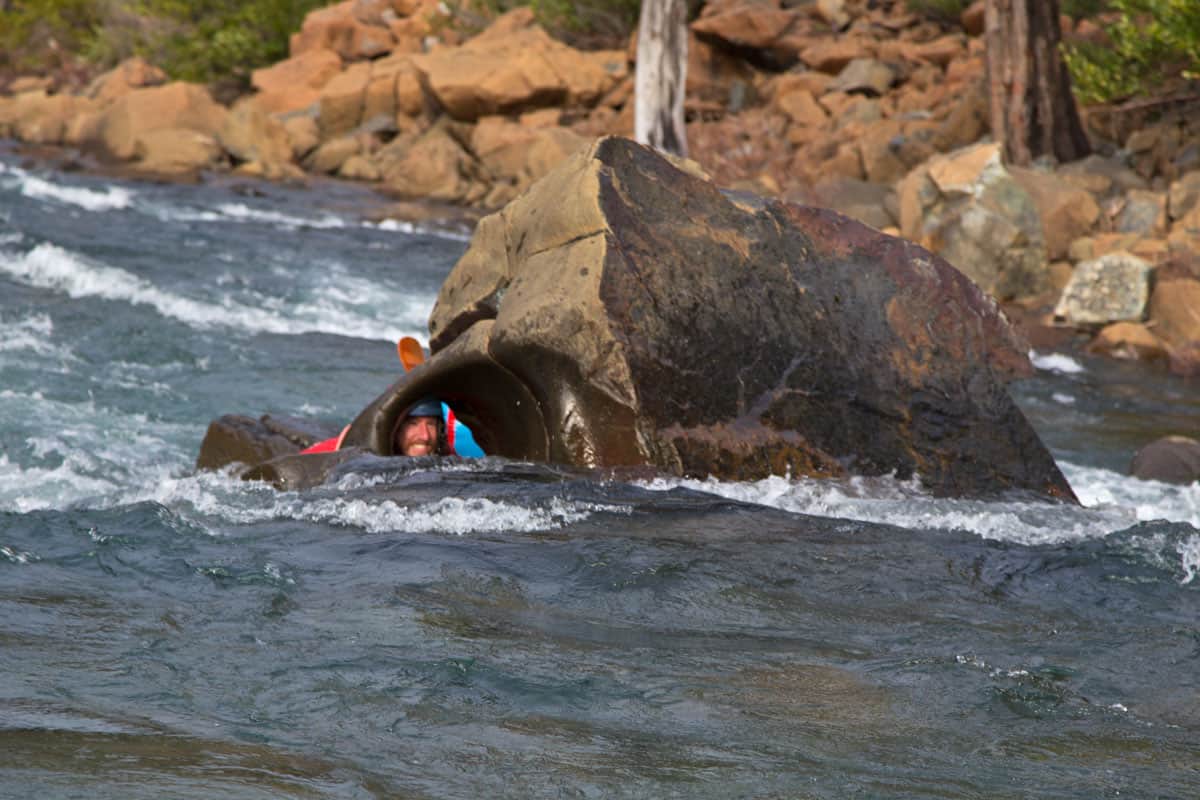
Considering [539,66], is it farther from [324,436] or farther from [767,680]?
[767,680]

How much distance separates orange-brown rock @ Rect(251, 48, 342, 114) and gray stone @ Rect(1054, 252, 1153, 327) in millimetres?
18630

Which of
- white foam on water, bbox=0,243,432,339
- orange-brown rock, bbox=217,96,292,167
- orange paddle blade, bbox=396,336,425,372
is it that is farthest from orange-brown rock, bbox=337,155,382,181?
orange paddle blade, bbox=396,336,425,372

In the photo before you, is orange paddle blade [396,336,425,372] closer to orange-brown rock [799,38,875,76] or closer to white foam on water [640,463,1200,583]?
white foam on water [640,463,1200,583]

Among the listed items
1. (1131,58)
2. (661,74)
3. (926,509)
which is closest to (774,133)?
(661,74)

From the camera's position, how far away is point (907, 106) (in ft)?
73.6

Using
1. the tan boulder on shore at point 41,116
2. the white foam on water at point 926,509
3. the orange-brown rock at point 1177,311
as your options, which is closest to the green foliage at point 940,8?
the orange-brown rock at point 1177,311

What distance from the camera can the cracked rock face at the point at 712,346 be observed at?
682cm

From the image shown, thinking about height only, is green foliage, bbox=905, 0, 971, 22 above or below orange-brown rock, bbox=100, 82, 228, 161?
above

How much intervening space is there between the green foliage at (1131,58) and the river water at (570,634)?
28.9 feet

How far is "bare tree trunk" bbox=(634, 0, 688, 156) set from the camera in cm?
1964

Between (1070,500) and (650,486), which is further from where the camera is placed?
(1070,500)

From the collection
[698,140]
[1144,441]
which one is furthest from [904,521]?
[698,140]

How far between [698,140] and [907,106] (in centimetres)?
316

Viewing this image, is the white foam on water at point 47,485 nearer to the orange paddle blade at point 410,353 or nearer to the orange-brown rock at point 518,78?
the orange paddle blade at point 410,353
